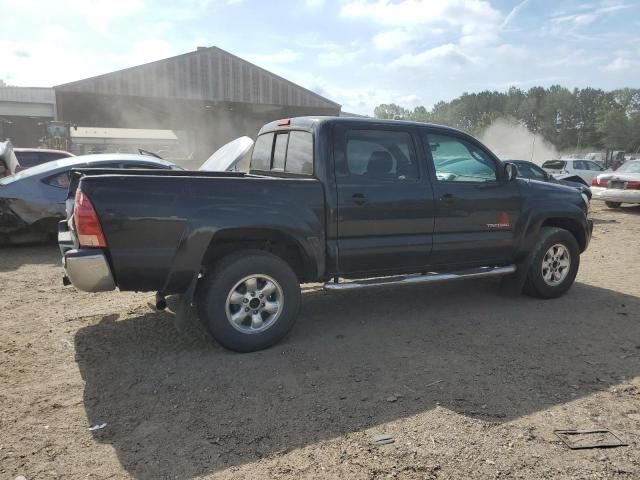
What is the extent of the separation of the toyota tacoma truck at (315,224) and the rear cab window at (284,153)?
20 mm

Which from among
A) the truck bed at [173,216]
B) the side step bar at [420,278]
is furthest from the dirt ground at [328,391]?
the truck bed at [173,216]

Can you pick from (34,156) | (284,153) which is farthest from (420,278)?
(34,156)

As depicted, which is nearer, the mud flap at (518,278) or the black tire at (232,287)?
the black tire at (232,287)

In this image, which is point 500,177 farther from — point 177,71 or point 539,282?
point 177,71

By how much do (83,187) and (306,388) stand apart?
2.11 m

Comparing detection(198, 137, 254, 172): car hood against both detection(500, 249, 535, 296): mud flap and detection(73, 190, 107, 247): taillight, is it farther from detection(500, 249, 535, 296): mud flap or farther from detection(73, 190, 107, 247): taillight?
detection(500, 249, 535, 296): mud flap

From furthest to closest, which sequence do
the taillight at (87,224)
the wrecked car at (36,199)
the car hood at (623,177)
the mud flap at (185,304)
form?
the car hood at (623,177) < the wrecked car at (36,199) < the mud flap at (185,304) < the taillight at (87,224)

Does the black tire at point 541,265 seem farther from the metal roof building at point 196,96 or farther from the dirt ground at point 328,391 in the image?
the metal roof building at point 196,96

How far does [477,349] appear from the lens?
13.8 ft

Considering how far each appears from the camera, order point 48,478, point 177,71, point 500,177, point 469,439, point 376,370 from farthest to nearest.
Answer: point 177,71
point 500,177
point 376,370
point 469,439
point 48,478

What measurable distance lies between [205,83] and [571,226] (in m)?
21.8

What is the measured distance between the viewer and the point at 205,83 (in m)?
24.4

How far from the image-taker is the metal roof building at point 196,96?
74.5ft

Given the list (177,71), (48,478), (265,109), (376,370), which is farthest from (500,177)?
(265,109)
